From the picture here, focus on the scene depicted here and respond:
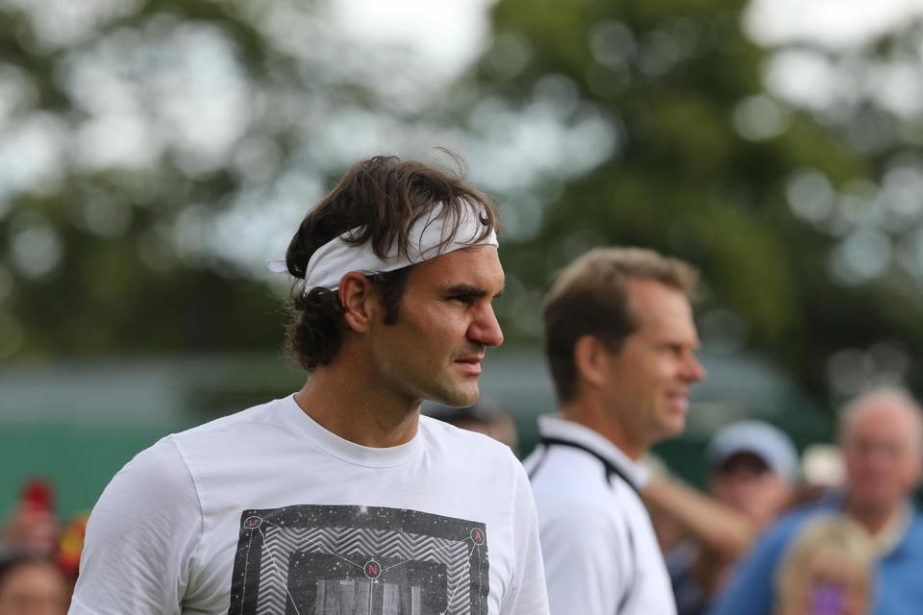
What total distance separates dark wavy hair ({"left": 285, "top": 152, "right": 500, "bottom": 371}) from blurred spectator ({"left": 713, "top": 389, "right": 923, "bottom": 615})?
361 cm

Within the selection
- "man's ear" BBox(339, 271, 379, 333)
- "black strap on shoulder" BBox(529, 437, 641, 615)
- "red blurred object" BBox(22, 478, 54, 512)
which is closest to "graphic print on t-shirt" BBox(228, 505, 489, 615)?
"man's ear" BBox(339, 271, 379, 333)

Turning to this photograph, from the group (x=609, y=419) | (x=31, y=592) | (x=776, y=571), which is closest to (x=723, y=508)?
(x=776, y=571)

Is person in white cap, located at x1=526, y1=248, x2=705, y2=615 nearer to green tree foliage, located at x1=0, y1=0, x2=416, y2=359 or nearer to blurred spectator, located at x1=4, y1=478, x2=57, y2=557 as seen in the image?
blurred spectator, located at x1=4, y1=478, x2=57, y2=557

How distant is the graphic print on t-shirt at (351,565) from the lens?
2.88 metres

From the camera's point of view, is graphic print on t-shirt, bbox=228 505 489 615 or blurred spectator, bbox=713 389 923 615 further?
blurred spectator, bbox=713 389 923 615

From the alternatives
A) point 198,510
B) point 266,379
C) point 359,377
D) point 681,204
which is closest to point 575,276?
point 359,377

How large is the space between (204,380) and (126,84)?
1527 centimetres

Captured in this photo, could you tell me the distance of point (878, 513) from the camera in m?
6.77

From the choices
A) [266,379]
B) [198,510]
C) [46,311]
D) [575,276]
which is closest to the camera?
[198,510]

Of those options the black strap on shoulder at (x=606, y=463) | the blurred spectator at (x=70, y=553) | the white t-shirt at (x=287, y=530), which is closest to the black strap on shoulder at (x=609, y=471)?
the black strap on shoulder at (x=606, y=463)

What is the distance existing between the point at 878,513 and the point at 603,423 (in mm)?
→ 2672

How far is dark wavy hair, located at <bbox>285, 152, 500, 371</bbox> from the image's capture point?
10.2 ft

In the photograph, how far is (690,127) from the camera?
3472 cm

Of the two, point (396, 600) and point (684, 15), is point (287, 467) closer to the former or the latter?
point (396, 600)
